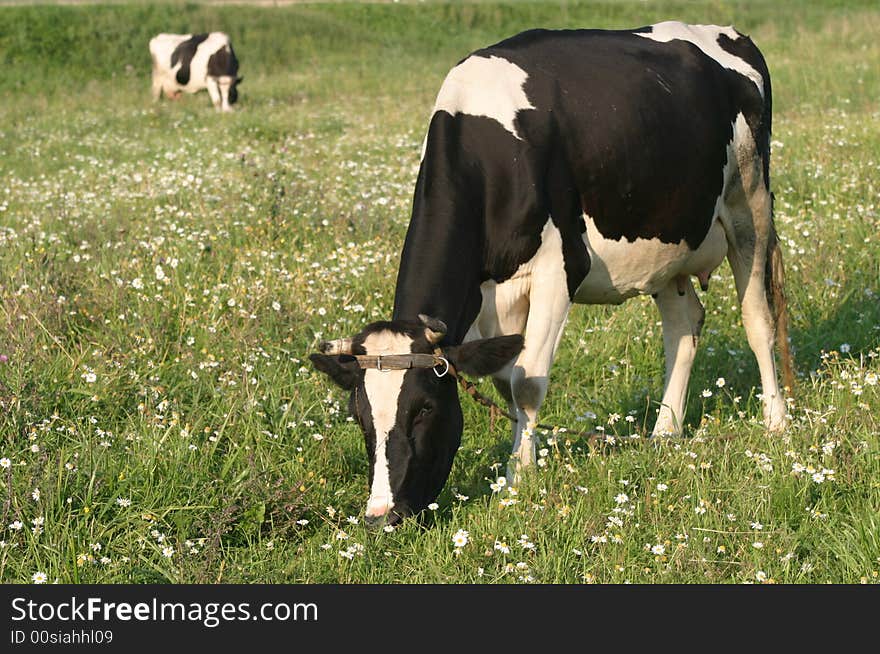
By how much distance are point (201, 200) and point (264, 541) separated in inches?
250

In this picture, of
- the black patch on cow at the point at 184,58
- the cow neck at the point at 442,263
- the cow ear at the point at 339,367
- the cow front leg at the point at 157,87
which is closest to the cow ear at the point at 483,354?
the cow neck at the point at 442,263

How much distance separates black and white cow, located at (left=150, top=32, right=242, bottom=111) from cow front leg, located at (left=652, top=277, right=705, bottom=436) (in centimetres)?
2085

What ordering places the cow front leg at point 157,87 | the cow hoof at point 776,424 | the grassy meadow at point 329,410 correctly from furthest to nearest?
the cow front leg at point 157,87 < the cow hoof at point 776,424 < the grassy meadow at point 329,410

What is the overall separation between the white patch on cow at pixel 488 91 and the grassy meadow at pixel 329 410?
1.67 metres

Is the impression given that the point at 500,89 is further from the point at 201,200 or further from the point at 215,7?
the point at 215,7

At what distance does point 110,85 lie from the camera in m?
29.1

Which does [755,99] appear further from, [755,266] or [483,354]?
[483,354]

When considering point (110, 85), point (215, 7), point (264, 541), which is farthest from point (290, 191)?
point (215, 7)

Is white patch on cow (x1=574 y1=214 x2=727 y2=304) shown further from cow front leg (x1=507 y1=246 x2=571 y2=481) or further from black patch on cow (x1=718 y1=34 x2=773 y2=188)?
black patch on cow (x1=718 y1=34 x2=773 y2=188)

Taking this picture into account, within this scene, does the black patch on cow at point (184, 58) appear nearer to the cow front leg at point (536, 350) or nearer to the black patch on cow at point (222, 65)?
the black patch on cow at point (222, 65)

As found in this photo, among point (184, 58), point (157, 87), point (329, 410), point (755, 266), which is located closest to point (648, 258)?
point (755, 266)

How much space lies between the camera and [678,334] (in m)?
7.20

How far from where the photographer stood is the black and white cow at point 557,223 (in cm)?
502
